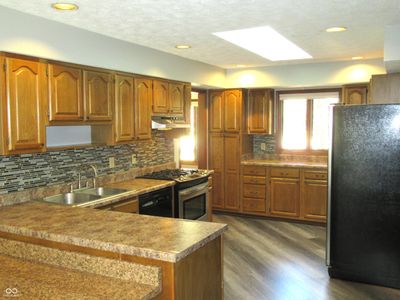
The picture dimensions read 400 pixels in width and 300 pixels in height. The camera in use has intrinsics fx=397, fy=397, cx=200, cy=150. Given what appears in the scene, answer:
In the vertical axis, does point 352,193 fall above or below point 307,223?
above

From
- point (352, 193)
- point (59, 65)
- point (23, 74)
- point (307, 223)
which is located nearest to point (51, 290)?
point (23, 74)

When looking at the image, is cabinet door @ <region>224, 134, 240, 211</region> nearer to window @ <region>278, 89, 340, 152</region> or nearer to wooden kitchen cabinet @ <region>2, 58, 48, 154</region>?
window @ <region>278, 89, 340, 152</region>

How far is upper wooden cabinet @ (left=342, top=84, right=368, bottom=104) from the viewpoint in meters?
5.71

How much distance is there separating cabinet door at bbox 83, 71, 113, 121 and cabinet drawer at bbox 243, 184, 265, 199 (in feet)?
10.0

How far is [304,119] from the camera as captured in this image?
6.64 metres

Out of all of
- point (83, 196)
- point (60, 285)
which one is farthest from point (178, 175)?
point (60, 285)

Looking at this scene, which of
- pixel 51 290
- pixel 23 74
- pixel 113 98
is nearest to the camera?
pixel 51 290

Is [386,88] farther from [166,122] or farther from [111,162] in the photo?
[111,162]

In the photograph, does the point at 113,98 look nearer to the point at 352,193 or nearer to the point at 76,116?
the point at 76,116

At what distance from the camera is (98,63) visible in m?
3.86

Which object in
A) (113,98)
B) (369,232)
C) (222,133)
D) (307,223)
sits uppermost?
(113,98)

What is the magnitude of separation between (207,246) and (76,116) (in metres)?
1.94

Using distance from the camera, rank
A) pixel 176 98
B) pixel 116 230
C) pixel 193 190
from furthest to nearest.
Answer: pixel 176 98, pixel 193 190, pixel 116 230

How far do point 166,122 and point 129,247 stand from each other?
2876 mm
